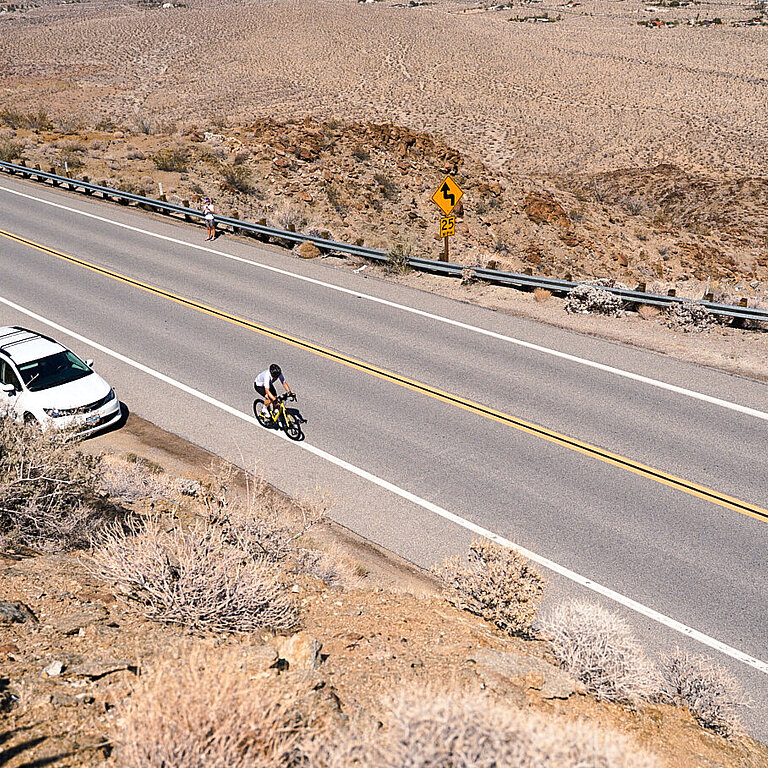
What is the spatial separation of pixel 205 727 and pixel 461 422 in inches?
373

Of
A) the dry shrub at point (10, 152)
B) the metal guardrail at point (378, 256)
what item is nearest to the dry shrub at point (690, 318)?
the metal guardrail at point (378, 256)

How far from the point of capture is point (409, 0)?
120 m

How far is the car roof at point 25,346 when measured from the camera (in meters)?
13.2

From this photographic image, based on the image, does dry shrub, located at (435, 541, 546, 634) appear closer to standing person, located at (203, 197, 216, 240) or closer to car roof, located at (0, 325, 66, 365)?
car roof, located at (0, 325, 66, 365)

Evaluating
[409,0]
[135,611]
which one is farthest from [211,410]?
[409,0]

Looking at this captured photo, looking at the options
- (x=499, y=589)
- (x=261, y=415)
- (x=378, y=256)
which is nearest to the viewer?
(x=499, y=589)

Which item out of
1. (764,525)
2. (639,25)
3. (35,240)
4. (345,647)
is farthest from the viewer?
(639,25)

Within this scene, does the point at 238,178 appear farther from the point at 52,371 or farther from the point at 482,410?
the point at 482,410

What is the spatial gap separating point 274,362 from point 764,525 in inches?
394

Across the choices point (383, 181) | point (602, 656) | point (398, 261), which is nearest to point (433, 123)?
point (383, 181)

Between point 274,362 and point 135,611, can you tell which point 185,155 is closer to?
point 274,362

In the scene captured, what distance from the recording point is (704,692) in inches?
273

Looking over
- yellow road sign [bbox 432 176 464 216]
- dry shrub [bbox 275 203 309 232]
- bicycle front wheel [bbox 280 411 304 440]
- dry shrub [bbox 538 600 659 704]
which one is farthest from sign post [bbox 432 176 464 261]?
dry shrub [bbox 538 600 659 704]

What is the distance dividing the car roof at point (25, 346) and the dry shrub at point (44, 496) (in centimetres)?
454
